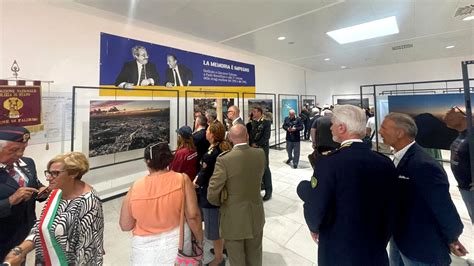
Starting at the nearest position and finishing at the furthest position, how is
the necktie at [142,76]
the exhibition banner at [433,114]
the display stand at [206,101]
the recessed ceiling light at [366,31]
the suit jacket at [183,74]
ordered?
the exhibition banner at [433,114] → the necktie at [142,76] → the recessed ceiling light at [366,31] → the suit jacket at [183,74] → the display stand at [206,101]

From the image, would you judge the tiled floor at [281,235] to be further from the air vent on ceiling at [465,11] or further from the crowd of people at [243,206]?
the air vent on ceiling at [465,11]

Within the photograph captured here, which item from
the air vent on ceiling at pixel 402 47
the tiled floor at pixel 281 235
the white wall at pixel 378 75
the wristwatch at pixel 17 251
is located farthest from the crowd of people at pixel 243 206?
the white wall at pixel 378 75

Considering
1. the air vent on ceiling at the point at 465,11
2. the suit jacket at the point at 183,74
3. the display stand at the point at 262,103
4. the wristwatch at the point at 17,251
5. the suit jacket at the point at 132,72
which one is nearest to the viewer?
the wristwatch at the point at 17,251

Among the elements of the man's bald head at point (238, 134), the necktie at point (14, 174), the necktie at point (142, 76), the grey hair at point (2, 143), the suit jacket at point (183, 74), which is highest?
the suit jacket at point (183, 74)

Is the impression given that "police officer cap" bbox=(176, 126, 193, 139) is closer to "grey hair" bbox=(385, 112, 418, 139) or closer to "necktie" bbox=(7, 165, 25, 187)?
"necktie" bbox=(7, 165, 25, 187)

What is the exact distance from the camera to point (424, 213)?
48.8 inches

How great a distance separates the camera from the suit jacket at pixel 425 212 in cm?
120

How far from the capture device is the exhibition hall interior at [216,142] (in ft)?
3.80

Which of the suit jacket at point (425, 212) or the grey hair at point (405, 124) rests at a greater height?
the grey hair at point (405, 124)

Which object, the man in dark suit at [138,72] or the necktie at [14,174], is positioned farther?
the man in dark suit at [138,72]

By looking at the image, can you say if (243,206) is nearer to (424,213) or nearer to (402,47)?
(424,213)

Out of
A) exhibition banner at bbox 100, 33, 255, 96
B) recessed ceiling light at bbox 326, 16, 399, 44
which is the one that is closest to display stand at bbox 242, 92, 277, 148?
exhibition banner at bbox 100, 33, 255, 96

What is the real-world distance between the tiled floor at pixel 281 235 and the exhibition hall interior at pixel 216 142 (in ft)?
0.08

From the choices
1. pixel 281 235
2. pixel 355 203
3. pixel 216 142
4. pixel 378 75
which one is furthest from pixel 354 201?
pixel 378 75
